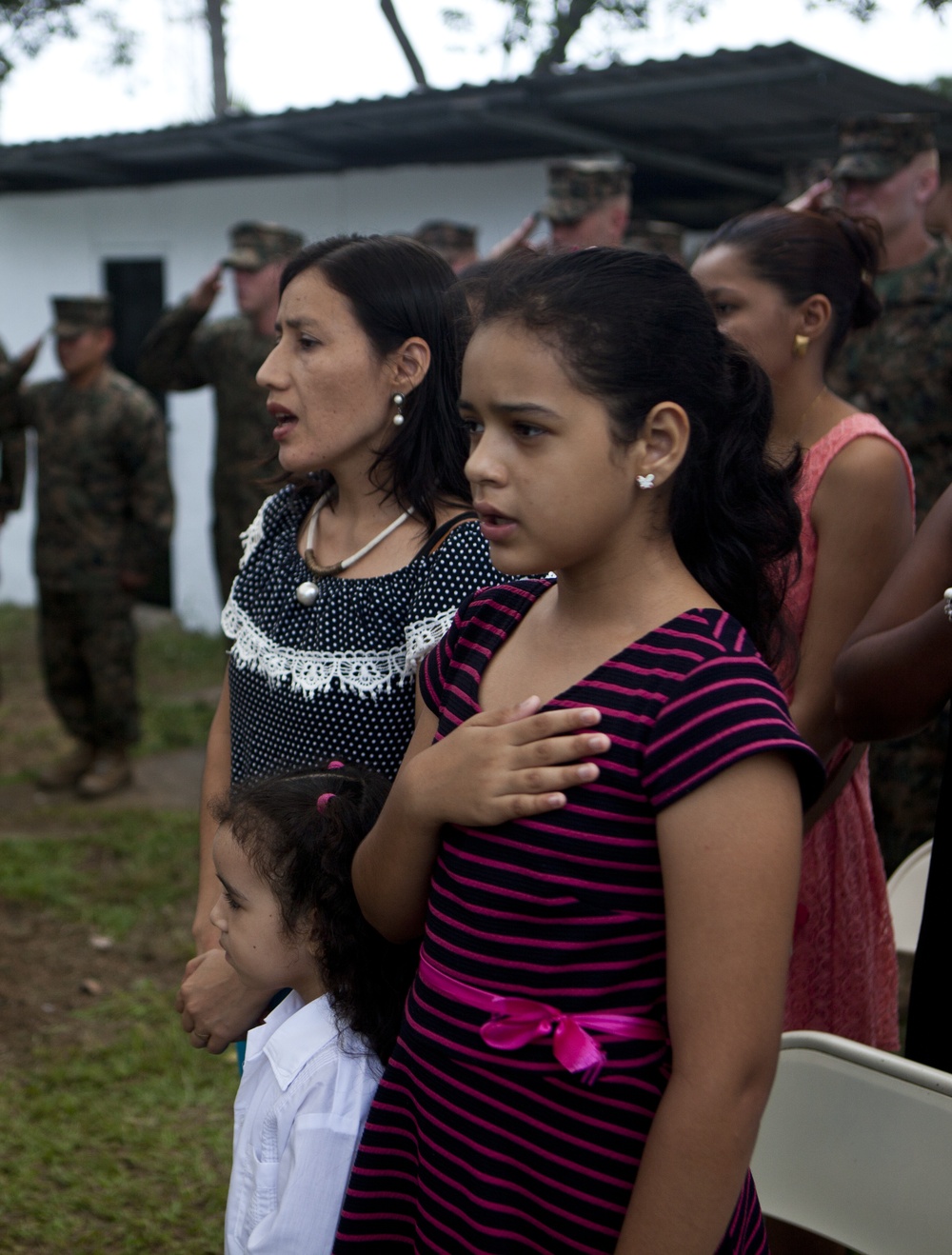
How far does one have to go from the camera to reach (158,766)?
20.9ft

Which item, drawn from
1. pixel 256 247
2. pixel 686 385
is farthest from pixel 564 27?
pixel 686 385

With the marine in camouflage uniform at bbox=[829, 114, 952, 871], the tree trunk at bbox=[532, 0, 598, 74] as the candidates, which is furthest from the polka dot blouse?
the tree trunk at bbox=[532, 0, 598, 74]

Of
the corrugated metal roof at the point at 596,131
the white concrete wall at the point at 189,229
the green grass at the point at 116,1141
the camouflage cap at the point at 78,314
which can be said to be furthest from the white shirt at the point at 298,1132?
the white concrete wall at the point at 189,229

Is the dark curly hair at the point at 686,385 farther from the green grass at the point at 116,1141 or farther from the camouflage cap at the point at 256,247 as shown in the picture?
the camouflage cap at the point at 256,247

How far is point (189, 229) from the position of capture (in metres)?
9.08

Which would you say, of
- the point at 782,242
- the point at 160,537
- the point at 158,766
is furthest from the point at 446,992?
the point at 158,766

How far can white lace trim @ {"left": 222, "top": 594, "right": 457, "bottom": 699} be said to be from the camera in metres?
1.73

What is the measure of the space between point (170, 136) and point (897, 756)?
21.0ft

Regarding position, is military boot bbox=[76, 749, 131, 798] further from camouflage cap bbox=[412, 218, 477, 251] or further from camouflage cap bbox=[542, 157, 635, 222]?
camouflage cap bbox=[542, 157, 635, 222]

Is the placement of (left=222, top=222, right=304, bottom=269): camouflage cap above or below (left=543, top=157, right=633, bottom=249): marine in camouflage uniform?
below

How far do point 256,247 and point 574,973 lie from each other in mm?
5352

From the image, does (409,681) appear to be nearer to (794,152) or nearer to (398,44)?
(794,152)

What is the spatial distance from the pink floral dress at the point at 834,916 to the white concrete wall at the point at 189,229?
5767 millimetres

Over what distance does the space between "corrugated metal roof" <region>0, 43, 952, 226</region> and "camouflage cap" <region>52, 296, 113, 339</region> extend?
1.73 m
